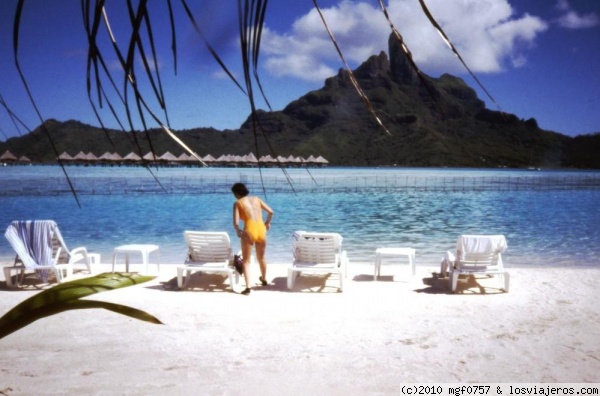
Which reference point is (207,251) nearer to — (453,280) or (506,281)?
(453,280)

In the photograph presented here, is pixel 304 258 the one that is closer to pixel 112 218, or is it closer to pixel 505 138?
pixel 112 218

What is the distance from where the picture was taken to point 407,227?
59.6 ft

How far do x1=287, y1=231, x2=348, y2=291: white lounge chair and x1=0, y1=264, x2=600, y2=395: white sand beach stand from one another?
0.35 metres

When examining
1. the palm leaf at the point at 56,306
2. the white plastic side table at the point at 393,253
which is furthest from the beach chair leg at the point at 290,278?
the palm leaf at the point at 56,306

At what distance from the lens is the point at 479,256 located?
6949 mm

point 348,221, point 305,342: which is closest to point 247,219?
point 305,342

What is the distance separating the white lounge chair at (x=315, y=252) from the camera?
7.00 m

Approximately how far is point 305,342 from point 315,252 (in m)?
2.35

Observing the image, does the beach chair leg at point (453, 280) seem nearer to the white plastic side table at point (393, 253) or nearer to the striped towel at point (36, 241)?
the white plastic side table at point (393, 253)

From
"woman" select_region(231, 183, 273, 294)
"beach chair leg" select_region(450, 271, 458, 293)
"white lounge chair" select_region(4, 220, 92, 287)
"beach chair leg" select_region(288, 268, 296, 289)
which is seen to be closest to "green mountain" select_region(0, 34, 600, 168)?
"white lounge chair" select_region(4, 220, 92, 287)

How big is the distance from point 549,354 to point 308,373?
85.9 inches

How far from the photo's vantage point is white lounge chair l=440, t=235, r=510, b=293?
685 centimetres

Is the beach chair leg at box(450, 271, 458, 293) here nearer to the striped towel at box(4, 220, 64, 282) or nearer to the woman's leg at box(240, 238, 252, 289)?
the woman's leg at box(240, 238, 252, 289)

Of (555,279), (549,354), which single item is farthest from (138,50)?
(555,279)
